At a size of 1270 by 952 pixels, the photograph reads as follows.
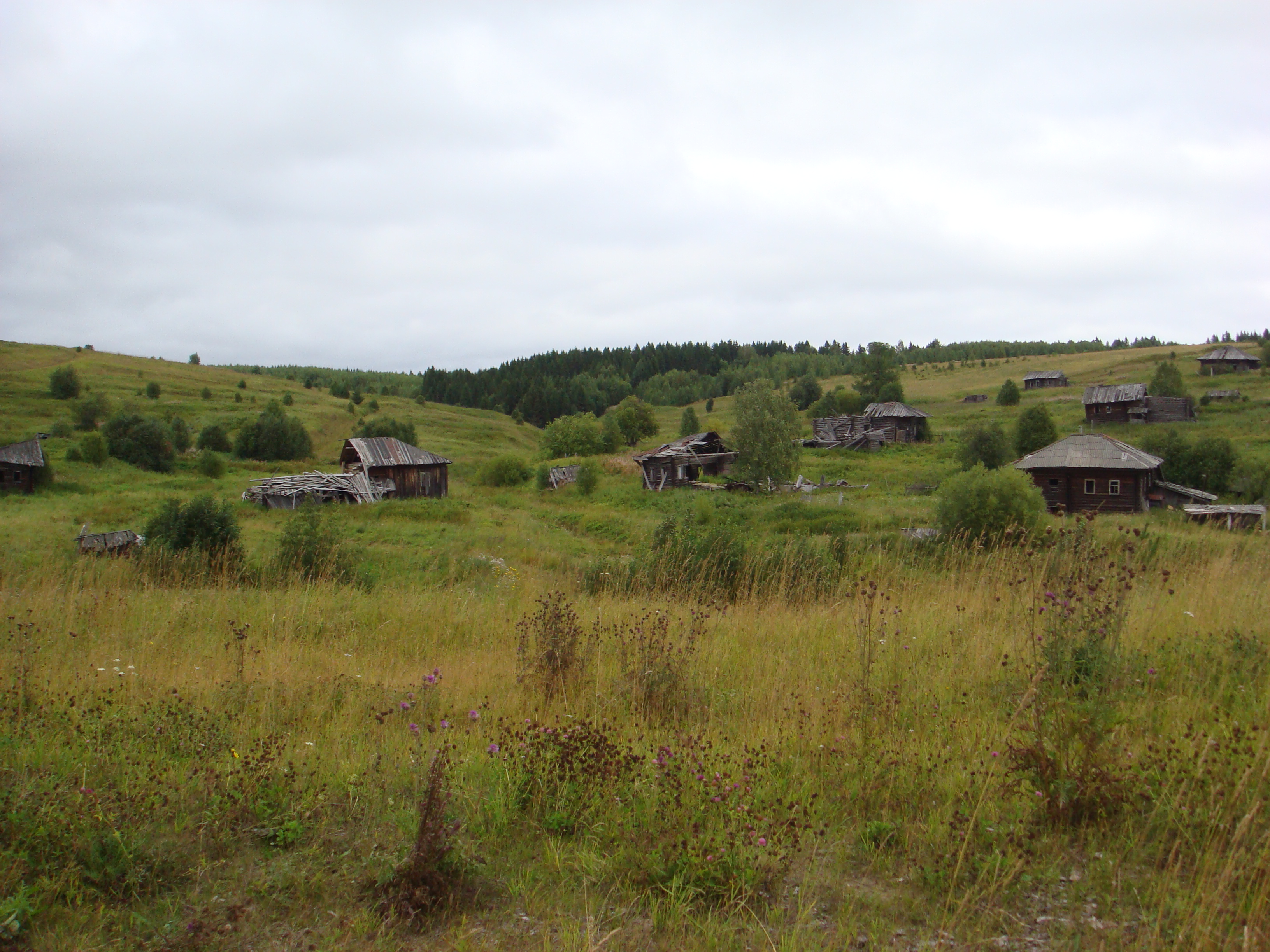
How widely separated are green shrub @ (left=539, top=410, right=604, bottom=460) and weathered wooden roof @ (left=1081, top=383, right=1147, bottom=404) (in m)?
41.7

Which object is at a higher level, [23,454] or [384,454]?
[23,454]

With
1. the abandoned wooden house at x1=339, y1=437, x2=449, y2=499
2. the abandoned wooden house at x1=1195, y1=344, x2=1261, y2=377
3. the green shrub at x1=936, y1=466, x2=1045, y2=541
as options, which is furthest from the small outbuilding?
the abandoned wooden house at x1=1195, y1=344, x2=1261, y2=377

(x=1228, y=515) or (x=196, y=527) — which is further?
(x=1228, y=515)

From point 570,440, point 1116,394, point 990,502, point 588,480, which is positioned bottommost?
point 588,480

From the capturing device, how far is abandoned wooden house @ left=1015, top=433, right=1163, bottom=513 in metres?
32.6

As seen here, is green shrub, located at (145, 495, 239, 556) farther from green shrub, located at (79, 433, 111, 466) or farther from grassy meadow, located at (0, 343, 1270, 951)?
green shrub, located at (79, 433, 111, 466)

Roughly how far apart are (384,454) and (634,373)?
4022 inches

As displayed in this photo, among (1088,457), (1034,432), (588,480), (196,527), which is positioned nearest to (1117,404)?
(1034,432)

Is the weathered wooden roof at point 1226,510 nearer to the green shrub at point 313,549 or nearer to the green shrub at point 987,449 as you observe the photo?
the green shrub at point 987,449

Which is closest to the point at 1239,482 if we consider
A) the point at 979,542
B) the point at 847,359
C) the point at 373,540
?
the point at 979,542

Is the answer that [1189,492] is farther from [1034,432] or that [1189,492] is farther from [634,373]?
[634,373]

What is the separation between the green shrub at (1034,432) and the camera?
1806 inches

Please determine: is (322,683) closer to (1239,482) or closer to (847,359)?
(1239,482)

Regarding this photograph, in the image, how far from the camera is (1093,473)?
1318 inches
